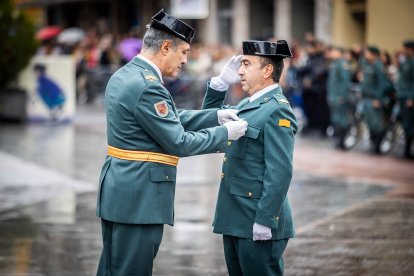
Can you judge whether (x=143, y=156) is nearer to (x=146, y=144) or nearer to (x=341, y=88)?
(x=146, y=144)

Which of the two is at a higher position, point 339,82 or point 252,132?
point 252,132

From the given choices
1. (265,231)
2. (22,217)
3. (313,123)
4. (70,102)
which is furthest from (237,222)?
(70,102)

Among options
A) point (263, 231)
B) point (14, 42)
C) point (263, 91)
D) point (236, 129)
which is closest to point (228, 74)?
point (263, 91)

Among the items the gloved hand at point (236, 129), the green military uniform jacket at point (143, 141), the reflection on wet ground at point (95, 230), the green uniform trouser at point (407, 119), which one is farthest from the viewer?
the green uniform trouser at point (407, 119)

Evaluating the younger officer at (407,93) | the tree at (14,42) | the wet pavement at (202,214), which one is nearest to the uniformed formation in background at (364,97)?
the younger officer at (407,93)

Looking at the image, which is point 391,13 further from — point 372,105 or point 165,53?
point 165,53

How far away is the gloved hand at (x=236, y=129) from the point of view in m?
5.28

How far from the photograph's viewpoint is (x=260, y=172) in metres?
5.42

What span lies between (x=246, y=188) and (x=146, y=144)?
648mm

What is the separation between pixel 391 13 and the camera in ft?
74.6

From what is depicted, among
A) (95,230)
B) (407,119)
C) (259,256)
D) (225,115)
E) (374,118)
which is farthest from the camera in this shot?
(374,118)

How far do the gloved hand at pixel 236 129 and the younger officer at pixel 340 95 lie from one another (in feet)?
40.2

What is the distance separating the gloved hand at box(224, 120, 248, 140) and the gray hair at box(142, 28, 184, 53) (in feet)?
1.77

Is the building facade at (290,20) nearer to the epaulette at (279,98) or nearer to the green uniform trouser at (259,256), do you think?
the epaulette at (279,98)
